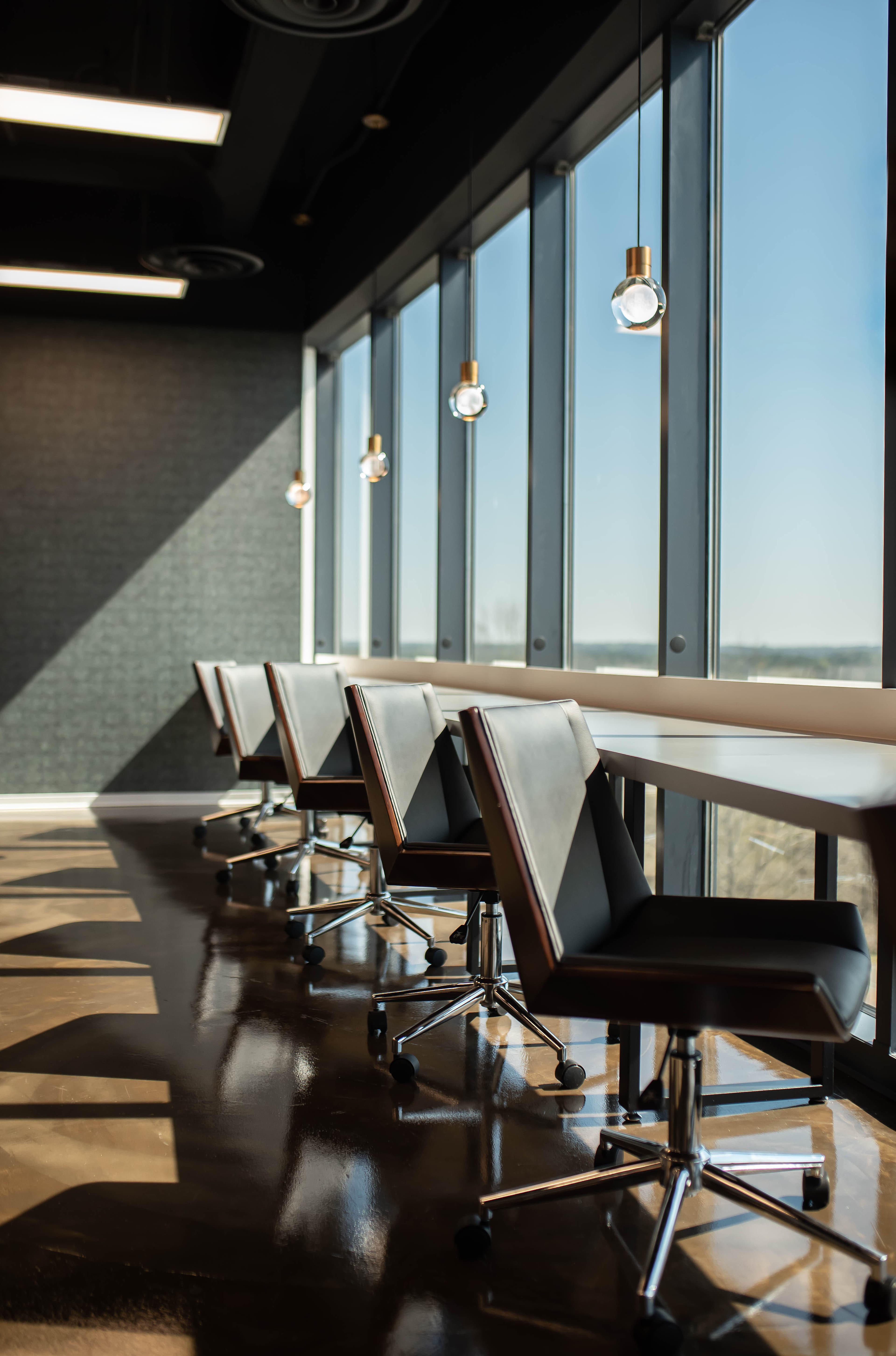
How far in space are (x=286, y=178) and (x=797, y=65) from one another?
4410 millimetres

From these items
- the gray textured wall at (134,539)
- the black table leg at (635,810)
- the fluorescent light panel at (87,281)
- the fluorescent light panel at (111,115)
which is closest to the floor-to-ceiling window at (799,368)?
the black table leg at (635,810)

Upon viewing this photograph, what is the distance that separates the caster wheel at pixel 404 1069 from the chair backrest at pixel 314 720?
1659 millimetres

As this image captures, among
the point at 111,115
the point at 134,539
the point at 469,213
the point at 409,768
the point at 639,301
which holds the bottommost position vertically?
the point at 409,768

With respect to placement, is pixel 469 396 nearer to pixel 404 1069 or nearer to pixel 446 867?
pixel 446 867

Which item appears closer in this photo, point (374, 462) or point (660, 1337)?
point (660, 1337)

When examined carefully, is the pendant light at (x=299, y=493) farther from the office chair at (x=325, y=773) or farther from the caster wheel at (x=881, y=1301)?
→ the caster wheel at (x=881, y=1301)

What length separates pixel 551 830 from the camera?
1.94 meters

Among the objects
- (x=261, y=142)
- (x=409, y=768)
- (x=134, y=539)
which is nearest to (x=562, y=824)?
(x=409, y=768)

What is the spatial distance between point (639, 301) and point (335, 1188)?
2.41 meters

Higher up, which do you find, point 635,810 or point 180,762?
point 635,810

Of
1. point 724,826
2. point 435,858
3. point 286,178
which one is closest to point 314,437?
point 286,178

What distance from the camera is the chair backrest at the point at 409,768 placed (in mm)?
3029

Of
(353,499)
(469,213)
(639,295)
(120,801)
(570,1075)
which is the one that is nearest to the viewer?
(570,1075)

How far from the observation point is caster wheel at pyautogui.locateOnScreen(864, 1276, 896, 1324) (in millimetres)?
1779
